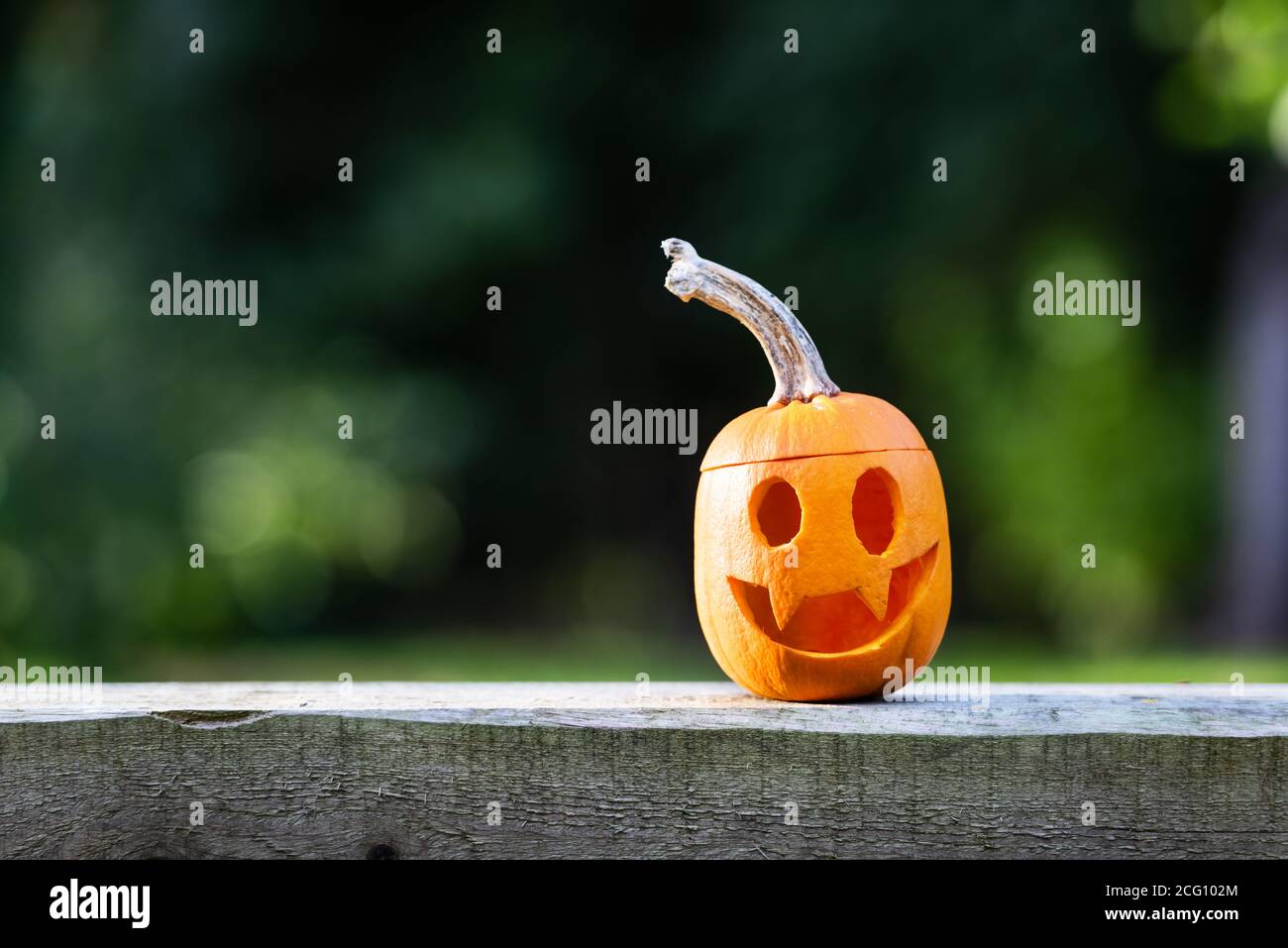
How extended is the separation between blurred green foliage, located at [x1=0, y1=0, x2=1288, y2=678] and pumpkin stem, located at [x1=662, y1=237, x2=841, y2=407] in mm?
6968

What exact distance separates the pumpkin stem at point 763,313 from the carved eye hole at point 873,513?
26cm

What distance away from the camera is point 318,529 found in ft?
43.0

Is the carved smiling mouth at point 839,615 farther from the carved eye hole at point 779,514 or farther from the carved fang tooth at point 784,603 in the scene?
the carved eye hole at point 779,514

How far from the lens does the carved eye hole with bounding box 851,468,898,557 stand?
10.6 feet

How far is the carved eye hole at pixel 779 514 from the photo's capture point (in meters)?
3.23

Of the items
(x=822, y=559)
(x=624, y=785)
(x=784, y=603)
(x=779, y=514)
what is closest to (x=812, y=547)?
(x=822, y=559)

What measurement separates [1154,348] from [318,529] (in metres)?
8.51

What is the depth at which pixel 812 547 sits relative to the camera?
2.94 meters

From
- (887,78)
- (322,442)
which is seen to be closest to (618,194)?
(887,78)
